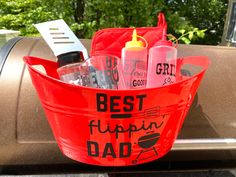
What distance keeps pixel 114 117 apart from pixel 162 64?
23cm

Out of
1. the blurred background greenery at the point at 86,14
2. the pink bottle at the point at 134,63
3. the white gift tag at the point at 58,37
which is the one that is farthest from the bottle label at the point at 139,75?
the blurred background greenery at the point at 86,14

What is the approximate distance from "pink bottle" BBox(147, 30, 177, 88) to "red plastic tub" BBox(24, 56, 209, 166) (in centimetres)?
9

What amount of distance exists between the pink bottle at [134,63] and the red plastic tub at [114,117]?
6.8 inches

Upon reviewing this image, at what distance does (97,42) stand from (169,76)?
0.97 ft

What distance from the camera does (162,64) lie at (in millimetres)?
809

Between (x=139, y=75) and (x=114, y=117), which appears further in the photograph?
(x=139, y=75)

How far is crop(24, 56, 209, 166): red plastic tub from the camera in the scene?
0.66 meters

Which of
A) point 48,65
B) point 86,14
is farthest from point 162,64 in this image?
point 86,14

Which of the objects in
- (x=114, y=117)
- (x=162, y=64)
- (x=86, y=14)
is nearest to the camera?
(x=114, y=117)

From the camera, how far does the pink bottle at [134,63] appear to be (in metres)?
0.83

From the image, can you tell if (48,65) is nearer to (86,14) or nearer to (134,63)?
(134,63)

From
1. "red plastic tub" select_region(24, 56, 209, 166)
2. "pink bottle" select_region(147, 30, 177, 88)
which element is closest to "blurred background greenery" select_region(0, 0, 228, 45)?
"pink bottle" select_region(147, 30, 177, 88)

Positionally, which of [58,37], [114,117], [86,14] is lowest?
[86,14]

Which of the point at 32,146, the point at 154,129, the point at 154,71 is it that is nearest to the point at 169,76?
the point at 154,71
